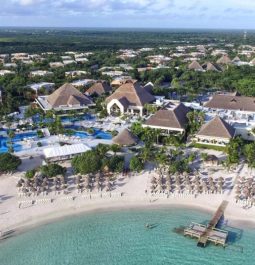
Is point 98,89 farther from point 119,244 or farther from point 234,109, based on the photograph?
point 119,244

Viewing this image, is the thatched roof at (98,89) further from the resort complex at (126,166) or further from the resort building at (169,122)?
the resort building at (169,122)

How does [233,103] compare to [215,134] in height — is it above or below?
above

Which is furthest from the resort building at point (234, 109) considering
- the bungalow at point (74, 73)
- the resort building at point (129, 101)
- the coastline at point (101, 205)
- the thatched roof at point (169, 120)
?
the bungalow at point (74, 73)

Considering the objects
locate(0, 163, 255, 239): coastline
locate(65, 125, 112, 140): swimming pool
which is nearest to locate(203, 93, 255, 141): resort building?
locate(65, 125, 112, 140): swimming pool

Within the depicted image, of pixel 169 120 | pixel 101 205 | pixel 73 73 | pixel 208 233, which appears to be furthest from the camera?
pixel 73 73

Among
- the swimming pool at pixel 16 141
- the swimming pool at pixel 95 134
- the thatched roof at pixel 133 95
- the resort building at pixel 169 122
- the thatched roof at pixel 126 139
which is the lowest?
the swimming pool at pixel 16 141

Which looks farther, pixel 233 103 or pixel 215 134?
pixel 233 103

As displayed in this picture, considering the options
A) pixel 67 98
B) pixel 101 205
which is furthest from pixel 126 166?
pixel 67 98
